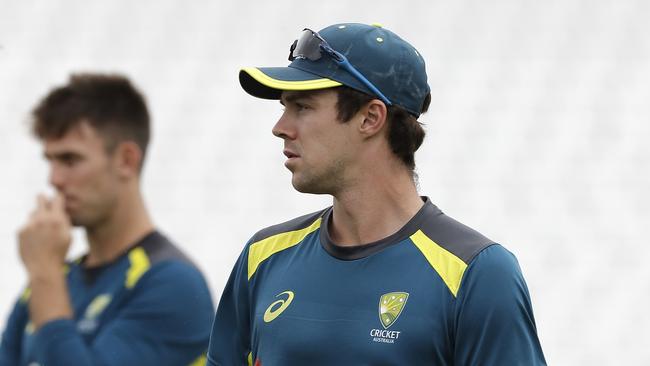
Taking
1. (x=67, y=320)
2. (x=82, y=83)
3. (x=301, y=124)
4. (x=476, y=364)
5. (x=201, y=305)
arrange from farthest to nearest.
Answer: (x=82, y=83) → (x=201, y=305) → (x=67, y=320) → (x=301, y=124) → (x=476, y=364)

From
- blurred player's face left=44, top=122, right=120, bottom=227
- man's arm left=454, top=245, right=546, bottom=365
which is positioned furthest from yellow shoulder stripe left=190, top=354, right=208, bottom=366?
man's arm left=454, top=245, right=546, bottom=365

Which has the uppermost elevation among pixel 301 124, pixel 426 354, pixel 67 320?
pixel 301 124

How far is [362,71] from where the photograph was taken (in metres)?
2.95

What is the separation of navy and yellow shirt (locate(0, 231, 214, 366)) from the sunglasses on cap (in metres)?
0.88

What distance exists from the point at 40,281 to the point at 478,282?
1.32 metres

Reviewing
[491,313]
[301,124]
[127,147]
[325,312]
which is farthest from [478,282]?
[127,147]

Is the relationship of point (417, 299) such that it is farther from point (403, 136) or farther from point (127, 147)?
point (127, 147)

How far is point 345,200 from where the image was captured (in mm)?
2941

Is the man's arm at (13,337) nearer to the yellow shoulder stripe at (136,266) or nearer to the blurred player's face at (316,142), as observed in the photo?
the yellow shoulder stripe at (136,266)

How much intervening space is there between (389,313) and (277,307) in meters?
0.30

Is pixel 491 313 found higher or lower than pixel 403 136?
lower

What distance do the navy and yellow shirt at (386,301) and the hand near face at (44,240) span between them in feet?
2.05

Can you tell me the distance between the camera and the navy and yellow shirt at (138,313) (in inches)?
137

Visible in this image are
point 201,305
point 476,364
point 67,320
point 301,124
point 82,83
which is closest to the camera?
point 476,364
